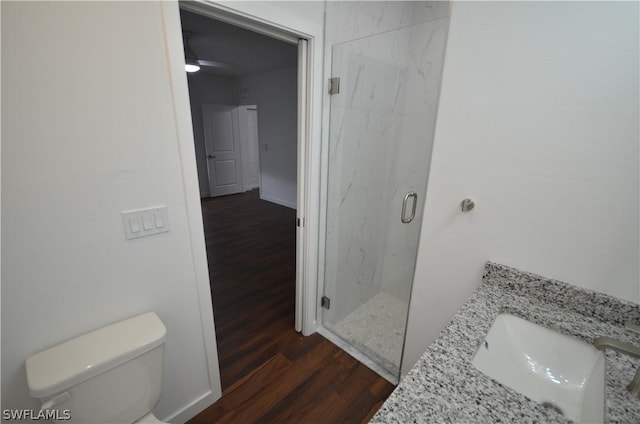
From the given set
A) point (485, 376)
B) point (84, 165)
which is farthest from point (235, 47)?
point (485, 376)

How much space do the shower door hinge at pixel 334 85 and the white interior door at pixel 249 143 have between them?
4.47m

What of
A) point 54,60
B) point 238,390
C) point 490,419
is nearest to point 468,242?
point 490,419

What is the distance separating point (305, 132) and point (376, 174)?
0.83 m

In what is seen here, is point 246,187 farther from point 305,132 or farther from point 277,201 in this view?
point 305,132

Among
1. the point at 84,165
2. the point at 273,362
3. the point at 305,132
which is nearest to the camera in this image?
the point at 84,165

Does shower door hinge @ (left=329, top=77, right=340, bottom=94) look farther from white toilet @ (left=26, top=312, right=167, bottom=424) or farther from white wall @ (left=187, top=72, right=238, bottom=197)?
white wall @ (left=187, top=72, right=238, bottom=197)

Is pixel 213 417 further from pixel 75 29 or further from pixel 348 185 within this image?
pixel 75 29

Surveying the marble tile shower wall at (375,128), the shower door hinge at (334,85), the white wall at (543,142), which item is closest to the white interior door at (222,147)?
the marble tile shower wall at (375,128)

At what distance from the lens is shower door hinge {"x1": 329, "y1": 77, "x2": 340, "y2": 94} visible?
168 cm

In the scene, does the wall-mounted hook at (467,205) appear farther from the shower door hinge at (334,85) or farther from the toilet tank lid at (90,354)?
the toilet tank lid at (90,354)

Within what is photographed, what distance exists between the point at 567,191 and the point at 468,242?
406mm

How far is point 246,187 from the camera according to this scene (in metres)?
6.65

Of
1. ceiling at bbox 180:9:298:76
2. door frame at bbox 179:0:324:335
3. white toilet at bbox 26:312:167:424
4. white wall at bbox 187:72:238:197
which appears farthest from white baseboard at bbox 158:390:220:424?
white wall at bbox 187:72:238:197

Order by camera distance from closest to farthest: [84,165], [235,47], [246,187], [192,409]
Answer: [84,165], [192,409], [235,47], [246,187]
